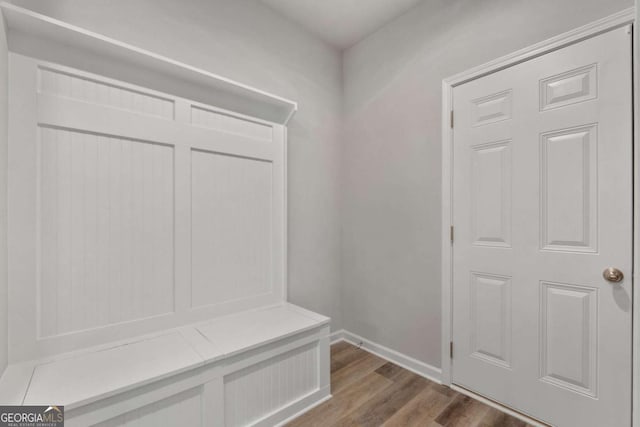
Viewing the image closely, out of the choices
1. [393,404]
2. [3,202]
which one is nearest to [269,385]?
[393,404]

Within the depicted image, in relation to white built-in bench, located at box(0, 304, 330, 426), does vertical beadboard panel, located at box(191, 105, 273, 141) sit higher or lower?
higher

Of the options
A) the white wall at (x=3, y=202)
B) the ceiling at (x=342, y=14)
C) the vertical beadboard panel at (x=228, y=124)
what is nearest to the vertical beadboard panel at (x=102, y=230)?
the white wall at (x=3, y=202)

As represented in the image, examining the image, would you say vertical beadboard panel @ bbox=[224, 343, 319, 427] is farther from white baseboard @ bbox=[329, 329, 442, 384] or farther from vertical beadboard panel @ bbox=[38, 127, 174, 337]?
white baseboard @ bbox=[329, 329, 442, 384]

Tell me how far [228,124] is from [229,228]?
69 centimetres

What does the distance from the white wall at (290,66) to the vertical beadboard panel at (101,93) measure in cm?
32

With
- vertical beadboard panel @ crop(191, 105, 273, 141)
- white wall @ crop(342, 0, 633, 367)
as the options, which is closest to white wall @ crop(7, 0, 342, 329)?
white wall @ crop(342, 0, 633, 367)

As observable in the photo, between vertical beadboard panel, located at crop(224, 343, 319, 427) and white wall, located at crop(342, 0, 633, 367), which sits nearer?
vertical beadboard panel, located at crop(224, 343, 319, 427)

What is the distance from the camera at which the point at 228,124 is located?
1943 millimetres

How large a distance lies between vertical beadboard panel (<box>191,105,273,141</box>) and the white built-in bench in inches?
48.1

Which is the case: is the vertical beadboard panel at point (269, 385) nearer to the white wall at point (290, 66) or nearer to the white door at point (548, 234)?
the white wall at point (290, 66)

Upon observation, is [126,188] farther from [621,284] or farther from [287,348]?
[621,284]

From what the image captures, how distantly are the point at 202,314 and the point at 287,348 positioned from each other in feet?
1.88

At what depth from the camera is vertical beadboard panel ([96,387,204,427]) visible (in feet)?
3.87

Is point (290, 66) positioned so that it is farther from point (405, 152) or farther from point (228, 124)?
point (405, 152)
